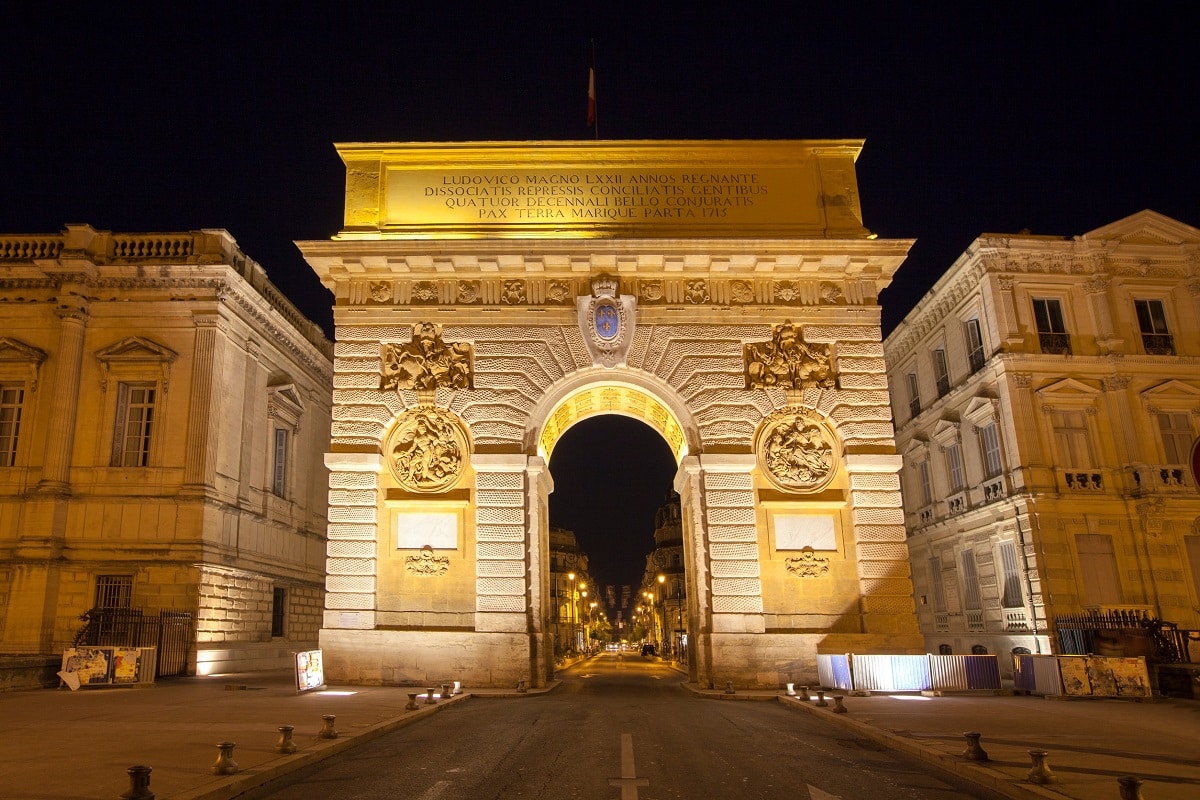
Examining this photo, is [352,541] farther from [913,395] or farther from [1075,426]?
[913,395]

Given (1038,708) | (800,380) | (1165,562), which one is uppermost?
(800,380)

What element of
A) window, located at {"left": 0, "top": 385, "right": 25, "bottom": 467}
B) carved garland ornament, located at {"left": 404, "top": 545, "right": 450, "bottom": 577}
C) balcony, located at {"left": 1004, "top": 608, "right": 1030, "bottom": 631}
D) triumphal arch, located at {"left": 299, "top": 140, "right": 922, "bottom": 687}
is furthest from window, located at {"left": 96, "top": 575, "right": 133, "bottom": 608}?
balcony, located at {"left": 1004, "top": 608, "right": 1030, "bottom": 631}

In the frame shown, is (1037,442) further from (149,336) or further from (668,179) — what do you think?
(149,336)

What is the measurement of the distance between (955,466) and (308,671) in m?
24.0


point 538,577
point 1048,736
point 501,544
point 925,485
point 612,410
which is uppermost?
point 612,410

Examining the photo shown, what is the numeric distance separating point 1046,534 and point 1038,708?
40.3 feet

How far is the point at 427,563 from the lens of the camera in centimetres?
2161

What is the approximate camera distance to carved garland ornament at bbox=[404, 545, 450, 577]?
70.7ft

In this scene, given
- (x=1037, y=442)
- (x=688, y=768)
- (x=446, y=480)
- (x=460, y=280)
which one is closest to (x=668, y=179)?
(x=460, y=280)

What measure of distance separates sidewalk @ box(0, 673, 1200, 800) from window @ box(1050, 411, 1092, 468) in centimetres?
1158

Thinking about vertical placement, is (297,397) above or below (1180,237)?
below

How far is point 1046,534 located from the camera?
1032 inches

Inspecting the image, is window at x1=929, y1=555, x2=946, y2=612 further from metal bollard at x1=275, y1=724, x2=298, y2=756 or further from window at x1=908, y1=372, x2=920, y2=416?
metal bollard at x1=275, y1=724, x2=298, y2=756

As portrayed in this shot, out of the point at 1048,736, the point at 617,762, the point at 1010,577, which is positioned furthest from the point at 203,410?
the point at 1010,577
